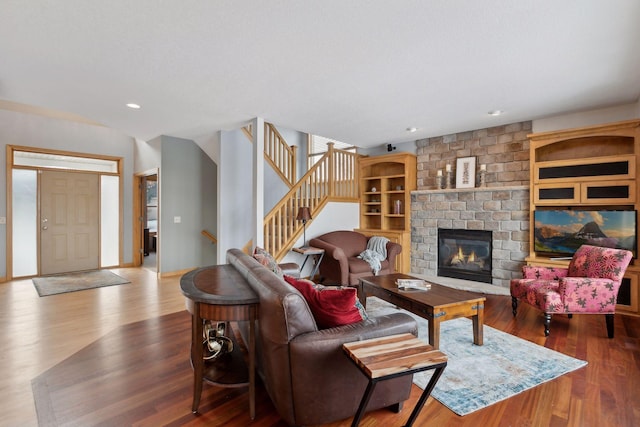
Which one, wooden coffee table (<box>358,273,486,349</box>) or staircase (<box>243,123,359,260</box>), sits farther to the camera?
staircase (<box>243,123,359,260</box>)

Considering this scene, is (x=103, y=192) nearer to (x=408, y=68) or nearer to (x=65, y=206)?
(x=65, y=206)

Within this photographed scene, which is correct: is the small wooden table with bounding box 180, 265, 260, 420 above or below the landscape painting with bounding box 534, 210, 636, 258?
below

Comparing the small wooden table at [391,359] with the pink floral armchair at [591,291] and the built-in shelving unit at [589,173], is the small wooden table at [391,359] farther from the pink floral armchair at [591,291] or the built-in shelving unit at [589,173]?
the built-in shelving unit at [589,173]

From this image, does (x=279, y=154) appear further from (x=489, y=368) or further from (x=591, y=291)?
(x=591, y=291)

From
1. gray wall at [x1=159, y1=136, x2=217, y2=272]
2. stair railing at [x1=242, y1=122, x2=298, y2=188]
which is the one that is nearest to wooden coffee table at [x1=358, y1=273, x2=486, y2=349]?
stair railing at [x1=242, y1=122, x2=298, y2=188]

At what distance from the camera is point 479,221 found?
16.6ft

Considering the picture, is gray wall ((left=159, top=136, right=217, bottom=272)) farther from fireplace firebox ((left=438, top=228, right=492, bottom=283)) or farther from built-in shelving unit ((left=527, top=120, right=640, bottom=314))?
built-in shelving unit ((left=527, top=120, right=640, bottom=314))

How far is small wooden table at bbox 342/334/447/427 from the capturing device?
1.32m

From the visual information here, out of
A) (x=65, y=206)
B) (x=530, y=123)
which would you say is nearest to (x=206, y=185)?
(x=65, y=206)

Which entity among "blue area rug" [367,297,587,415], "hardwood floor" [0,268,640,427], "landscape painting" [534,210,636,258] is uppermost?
"landscape painting" [534,210,636,258]

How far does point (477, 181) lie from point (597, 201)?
156 centimetres

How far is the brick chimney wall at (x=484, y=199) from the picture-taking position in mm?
Result: 4691

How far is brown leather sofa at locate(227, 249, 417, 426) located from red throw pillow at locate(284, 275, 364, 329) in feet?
0.19

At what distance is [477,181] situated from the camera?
5137 millimetres
